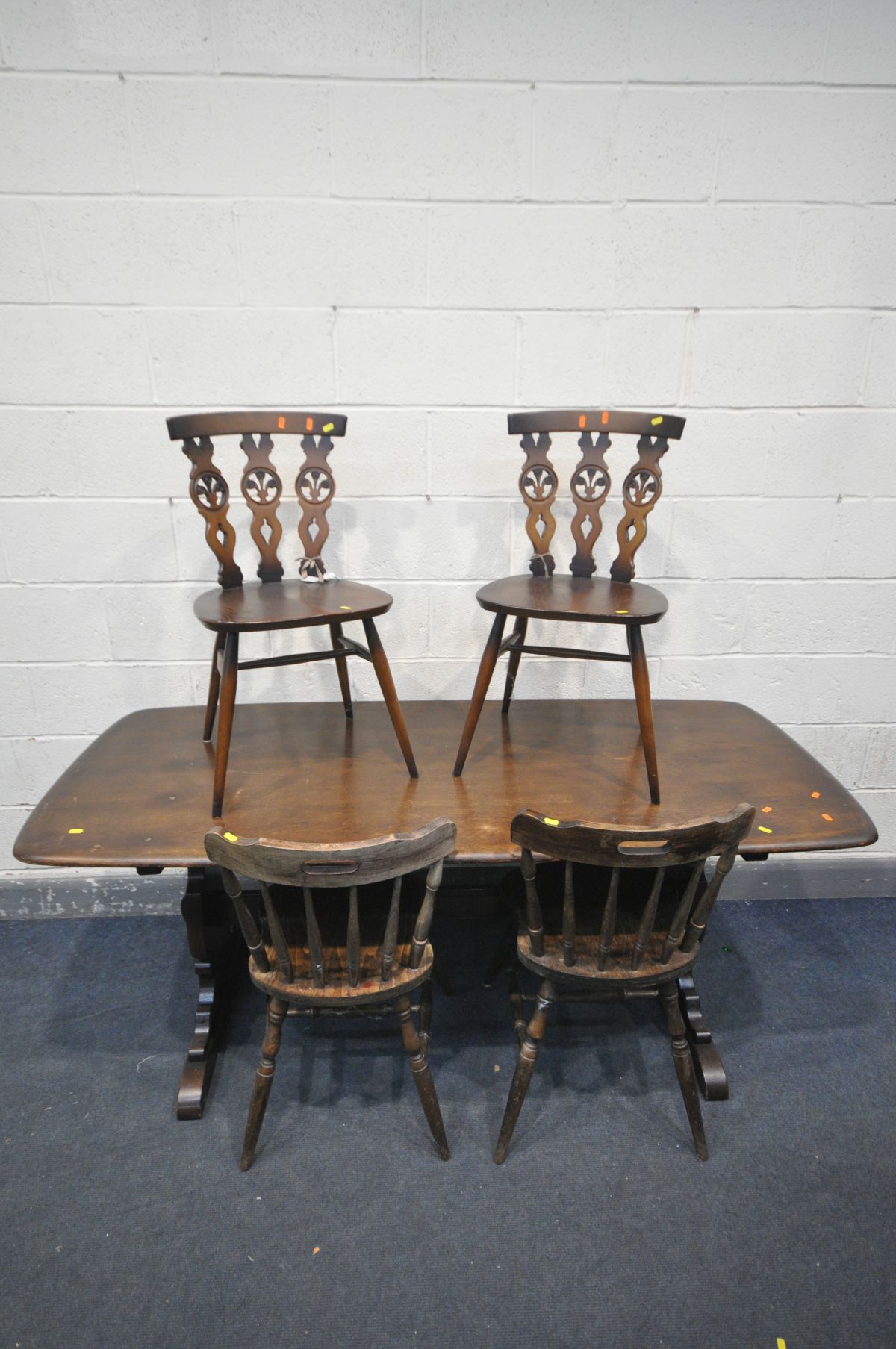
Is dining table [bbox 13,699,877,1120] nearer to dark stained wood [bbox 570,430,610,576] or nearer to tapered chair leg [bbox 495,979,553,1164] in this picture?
tapered chair leg [bbox 495,979,553,1164]

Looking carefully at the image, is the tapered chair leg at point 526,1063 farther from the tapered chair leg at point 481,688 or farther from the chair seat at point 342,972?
the tapered chair leg at point 481,688

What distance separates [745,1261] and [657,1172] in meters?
0.20

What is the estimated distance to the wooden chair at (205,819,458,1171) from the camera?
1204 millimetres

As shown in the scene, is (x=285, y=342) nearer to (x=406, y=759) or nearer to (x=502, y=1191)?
(x=406, y=759)

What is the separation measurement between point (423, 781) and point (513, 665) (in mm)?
434

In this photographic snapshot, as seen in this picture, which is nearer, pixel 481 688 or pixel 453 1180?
pixel 453 1180

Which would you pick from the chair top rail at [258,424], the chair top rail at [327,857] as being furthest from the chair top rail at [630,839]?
the chair top rail at [258,424]

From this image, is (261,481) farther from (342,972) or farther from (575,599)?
(342,972)

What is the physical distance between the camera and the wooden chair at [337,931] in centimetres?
120

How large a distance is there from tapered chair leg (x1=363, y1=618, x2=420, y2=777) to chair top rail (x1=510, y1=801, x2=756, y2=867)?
0.43 metres

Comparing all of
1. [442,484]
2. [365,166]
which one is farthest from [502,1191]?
[365,166]

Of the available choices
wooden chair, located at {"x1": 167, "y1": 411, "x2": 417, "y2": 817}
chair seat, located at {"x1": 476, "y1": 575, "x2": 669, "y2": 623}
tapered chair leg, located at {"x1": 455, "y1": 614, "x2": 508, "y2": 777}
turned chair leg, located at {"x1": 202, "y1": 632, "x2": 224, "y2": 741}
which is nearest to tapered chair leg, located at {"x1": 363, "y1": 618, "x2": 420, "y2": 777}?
wooden chair, located at {"x1": 167, "y1": 411, "x2": 417, "y2": 817}

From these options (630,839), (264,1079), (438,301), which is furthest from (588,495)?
(264,1079)

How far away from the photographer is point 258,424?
5.42 feet
